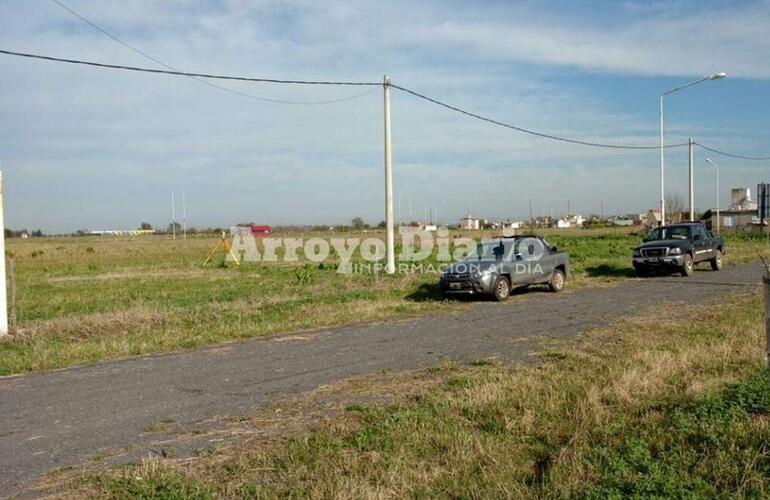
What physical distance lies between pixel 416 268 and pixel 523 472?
17840 millimetres

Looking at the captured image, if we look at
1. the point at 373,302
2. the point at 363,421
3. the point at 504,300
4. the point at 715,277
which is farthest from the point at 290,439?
the point at 715,277

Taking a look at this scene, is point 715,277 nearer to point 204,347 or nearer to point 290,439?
point 204,347

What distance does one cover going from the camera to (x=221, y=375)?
9234 millimetres

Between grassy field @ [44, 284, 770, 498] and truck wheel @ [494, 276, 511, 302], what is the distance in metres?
8.85

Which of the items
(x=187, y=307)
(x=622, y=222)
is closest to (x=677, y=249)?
(x=187, y=307)

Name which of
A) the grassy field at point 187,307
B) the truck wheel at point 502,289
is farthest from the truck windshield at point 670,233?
the truck wheel at point 502,289

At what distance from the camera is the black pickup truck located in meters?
22.5

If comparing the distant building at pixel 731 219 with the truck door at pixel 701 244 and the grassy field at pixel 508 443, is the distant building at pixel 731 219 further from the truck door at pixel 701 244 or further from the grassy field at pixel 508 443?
the grassy field at pixel 508 443

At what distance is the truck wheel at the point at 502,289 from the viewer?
1725 cm

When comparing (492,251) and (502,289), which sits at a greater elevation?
(492,251)

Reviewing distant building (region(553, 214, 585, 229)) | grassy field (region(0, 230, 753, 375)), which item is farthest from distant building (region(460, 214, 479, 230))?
grassy field (region(0, 230, 753, 375))

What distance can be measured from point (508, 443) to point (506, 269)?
40.2 ft

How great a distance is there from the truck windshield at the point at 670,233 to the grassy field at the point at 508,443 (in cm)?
1642

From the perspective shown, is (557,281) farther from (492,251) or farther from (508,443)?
(508,443)
